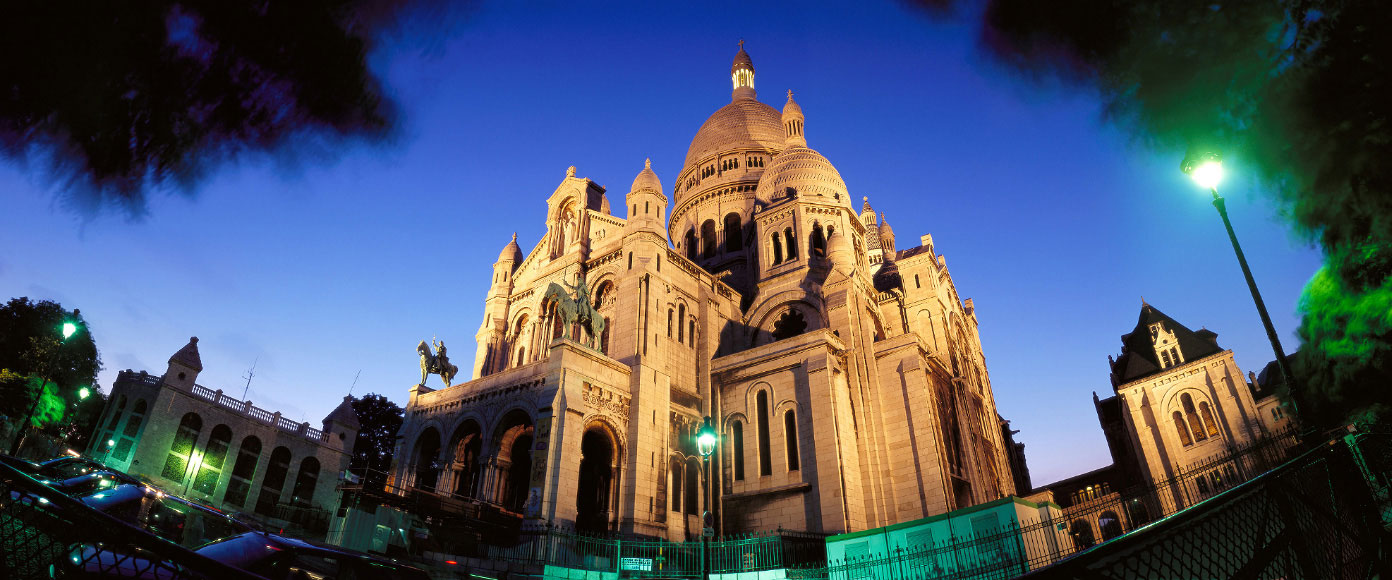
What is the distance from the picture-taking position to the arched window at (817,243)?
34809mm

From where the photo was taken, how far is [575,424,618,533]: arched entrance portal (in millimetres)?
24562

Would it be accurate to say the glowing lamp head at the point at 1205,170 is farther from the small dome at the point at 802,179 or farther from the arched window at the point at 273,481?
the arched window at the point at 273,481

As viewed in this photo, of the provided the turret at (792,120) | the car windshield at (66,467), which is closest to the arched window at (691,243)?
the turret at (792,120)

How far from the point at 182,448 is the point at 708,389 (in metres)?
23.8

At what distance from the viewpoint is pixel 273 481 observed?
31.5 meters

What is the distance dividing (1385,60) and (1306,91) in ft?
2.22

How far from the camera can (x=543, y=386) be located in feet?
78.7

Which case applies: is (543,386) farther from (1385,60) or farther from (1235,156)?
(1385,60)

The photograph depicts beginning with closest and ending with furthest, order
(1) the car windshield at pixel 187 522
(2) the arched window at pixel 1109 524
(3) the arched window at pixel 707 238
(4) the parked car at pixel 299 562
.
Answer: (4) the parked car at pixel 299 562, (1) the car windshield at pixel 187 522, (2) the arched window at pixel 1109 524, (3) the arched window at pixel 707 238

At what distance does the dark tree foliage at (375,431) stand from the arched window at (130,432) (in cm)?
2310

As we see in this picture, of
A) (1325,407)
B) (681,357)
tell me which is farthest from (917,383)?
(1325,407)

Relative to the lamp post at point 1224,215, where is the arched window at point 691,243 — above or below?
above

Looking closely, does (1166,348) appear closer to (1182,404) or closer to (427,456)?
(1182,404)

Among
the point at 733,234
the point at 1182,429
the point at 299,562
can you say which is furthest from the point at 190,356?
the point at 1182,429
